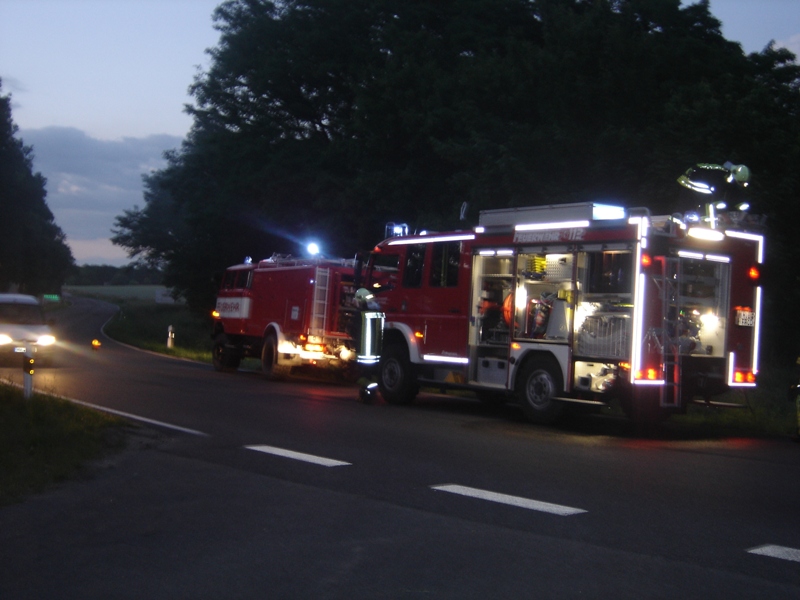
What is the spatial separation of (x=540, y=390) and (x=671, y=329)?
2.01m

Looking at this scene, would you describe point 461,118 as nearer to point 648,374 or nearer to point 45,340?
point 45,340

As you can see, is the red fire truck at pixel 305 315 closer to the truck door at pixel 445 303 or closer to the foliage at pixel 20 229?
the truck door at pixel 445 303

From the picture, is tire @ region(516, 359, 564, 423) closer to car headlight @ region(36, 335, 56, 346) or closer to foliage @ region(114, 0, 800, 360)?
foliage @ region(114, 0, 800, 360)

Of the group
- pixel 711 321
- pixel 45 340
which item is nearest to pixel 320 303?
pixel 45 340

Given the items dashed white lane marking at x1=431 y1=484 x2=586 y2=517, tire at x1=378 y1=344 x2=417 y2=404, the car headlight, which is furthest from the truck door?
the car headlight

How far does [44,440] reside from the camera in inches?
405

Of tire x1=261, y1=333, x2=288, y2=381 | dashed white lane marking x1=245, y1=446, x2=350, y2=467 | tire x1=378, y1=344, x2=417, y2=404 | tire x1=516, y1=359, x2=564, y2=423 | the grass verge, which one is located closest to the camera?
the grass verge

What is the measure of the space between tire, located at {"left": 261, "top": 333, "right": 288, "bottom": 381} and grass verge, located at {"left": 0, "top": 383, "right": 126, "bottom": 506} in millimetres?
8080

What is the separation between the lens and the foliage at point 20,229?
60562 millimetres

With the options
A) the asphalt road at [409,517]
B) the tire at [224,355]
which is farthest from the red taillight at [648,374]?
the tire at [224,355]

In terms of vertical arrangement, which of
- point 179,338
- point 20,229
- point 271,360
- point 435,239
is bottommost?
point 179,338

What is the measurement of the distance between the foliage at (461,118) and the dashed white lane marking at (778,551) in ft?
30.2

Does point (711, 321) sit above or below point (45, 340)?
above

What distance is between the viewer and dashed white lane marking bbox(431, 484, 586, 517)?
25.0ft
